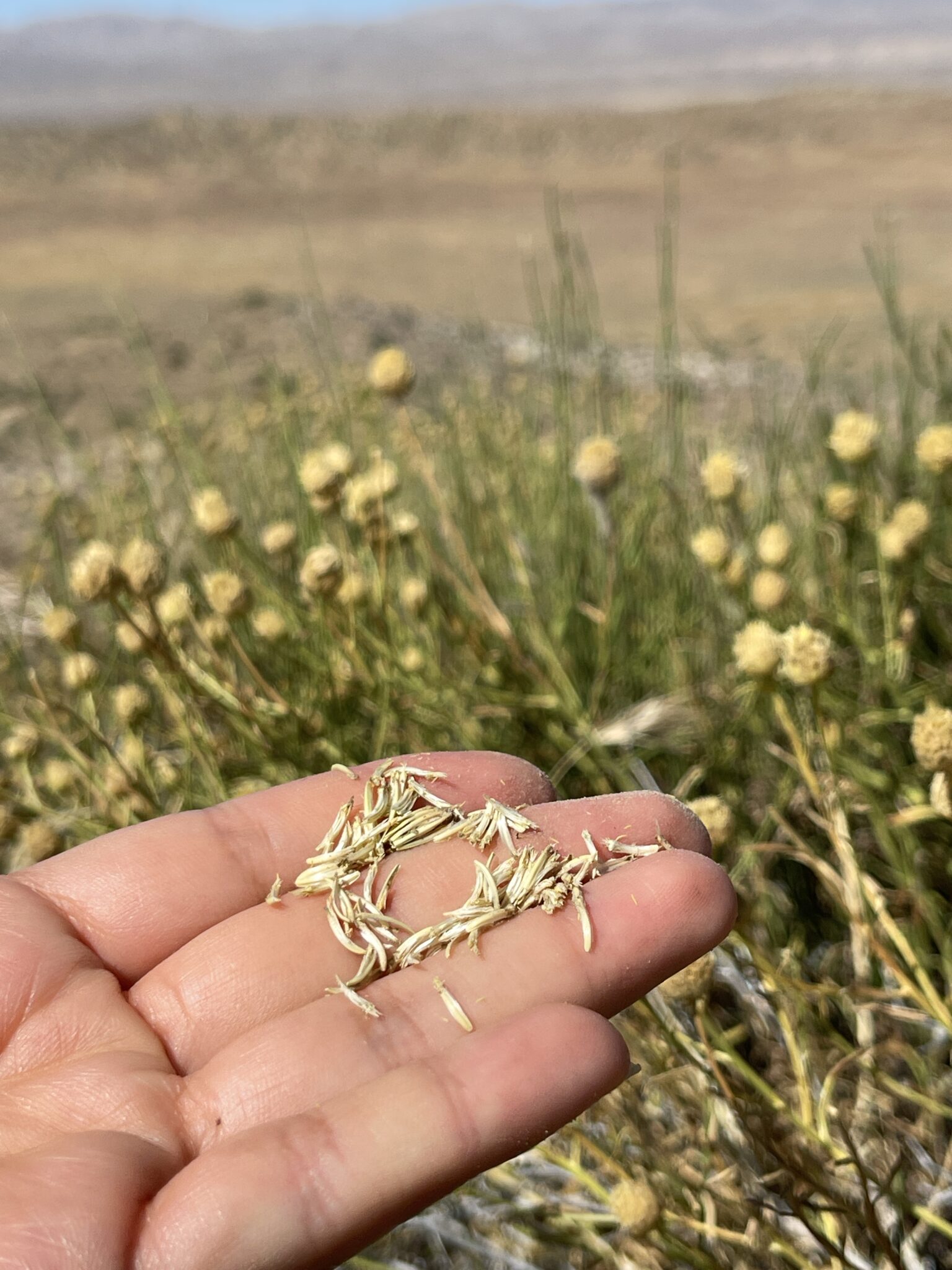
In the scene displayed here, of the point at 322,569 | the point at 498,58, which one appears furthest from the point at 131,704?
the point at 498,58

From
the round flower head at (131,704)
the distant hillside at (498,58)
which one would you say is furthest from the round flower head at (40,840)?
the distant hillside at (498,58)

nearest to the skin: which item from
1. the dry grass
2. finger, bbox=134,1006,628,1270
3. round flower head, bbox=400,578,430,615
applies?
finger, bbox=134,1006,628,1270

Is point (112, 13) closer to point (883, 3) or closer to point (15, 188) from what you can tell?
point (883, 3)

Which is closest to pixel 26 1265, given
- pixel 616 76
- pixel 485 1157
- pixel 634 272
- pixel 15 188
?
pixel 485 1157

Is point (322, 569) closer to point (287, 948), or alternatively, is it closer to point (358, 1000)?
point (287, 948)

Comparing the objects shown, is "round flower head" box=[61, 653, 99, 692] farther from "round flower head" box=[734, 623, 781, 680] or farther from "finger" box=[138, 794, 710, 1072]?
"round flower head" box=[734, 623, 781, 680]

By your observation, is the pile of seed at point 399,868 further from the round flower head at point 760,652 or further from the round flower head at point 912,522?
the round flower head at point 912,522
